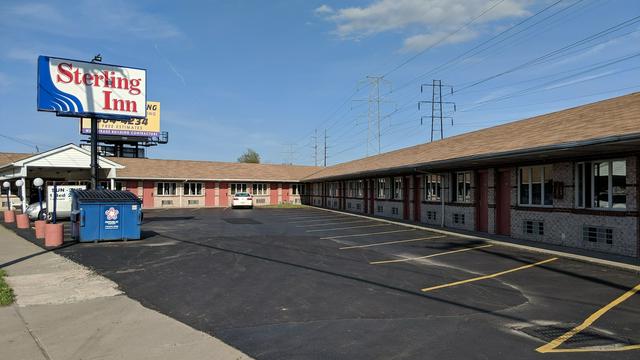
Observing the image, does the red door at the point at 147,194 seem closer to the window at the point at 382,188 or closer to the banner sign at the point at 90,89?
the banner sign at the point at 90,89

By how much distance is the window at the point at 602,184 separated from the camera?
13.7m

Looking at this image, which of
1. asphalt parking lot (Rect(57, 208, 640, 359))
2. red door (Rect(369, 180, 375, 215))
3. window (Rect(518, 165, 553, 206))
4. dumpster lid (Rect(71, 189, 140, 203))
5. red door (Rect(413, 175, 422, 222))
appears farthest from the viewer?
red door (Rect(369, 180, 375, 215))

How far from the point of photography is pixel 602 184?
14.3 metres

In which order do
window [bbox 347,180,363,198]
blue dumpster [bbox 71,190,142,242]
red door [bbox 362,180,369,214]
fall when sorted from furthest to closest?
window [bbox 347,180,363,198] < red door [bbox 362,180,369,214] < blue dumpster [bbox 71,190,142,242]

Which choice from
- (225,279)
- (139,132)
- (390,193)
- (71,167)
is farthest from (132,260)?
(139,132)

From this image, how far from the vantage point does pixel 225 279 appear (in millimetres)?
10609

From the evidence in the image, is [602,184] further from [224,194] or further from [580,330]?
[224,194]

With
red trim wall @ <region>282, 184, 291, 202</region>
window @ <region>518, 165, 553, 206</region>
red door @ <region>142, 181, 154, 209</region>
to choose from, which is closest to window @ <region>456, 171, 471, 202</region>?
window @ <region>518, 165, 553, 206</region>

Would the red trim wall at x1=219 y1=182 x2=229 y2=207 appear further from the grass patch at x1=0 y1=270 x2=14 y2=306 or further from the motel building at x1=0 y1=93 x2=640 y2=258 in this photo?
the grass patch at x1=0 y1=270 x2=14 y2=306

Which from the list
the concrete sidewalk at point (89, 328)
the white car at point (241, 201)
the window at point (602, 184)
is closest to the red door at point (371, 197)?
the white car at point (241, 201)

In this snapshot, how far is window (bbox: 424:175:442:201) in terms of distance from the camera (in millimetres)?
24422

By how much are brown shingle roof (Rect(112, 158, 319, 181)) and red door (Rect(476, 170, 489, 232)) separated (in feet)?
111

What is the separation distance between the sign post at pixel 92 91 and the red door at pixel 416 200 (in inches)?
596

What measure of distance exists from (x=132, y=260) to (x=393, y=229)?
42.1 ft
